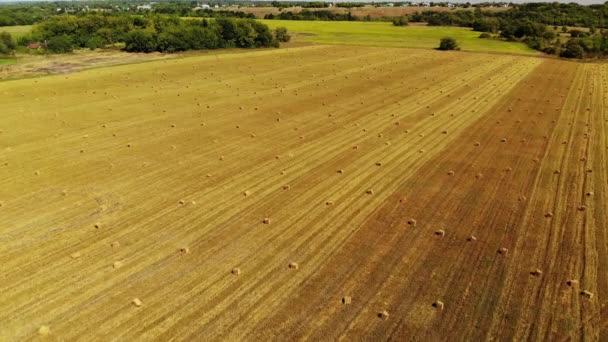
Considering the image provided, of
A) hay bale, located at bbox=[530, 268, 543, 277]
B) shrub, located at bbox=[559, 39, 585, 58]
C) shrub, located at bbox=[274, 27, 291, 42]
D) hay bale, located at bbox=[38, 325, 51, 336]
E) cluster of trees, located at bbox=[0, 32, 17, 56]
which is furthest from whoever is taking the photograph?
shrub, located at bbox=[274, 27, 291, 42]

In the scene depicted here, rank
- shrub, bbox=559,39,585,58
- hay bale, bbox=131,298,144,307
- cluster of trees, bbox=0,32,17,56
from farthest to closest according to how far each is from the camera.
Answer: shrub, bbox=559,39,585,58, cluster of trees, bbox=0,32,17,56, hay bale, bbox=131,298,144,307

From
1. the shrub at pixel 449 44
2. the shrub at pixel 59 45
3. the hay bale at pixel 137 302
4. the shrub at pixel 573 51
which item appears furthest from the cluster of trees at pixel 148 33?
the hay bale at pixel 137 302

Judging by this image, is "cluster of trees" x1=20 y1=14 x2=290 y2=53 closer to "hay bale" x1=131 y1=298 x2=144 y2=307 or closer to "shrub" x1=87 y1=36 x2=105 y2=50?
"shrub" x1=87 y1=36 x2=105 y2=50

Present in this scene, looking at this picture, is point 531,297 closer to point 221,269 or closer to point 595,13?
point 221,269

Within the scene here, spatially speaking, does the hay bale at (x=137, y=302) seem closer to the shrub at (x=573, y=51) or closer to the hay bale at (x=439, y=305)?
the hay bale at (x=439, y=305)


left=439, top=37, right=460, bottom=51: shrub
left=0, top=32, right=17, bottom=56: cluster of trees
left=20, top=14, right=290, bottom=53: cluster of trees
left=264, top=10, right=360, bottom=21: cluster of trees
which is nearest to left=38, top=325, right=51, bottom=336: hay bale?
left=20, top=14, right=290, bottom=53: cluster of trees

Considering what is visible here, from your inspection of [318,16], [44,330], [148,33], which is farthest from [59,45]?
[318,16]

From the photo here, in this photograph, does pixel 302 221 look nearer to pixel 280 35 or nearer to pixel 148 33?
pixel 148 33

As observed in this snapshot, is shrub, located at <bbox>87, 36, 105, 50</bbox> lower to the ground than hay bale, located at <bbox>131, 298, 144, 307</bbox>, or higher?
higher

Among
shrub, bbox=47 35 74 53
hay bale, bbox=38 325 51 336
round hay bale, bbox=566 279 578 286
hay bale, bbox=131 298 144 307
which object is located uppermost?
shrub, bbox=47 35 74 53
